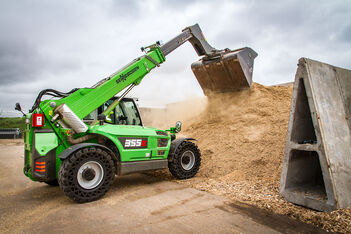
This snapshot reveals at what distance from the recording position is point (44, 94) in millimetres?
4730

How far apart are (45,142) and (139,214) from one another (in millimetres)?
2081

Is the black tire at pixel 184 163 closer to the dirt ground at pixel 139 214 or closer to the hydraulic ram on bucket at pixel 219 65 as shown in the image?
the dirt ground at pixel 139 214

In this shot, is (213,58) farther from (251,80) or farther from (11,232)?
(11,232)

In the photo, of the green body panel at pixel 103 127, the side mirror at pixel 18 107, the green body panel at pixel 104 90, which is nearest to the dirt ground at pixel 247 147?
the green body panel at pixel 103 127

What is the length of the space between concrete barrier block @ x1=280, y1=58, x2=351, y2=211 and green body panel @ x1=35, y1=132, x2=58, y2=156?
3.96 metres

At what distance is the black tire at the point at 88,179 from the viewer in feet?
13.6

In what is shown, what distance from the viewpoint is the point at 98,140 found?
515 cm

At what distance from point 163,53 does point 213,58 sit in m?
2.34

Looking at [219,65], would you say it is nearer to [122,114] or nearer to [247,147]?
[247,147]

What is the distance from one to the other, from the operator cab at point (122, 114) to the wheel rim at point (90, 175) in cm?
119

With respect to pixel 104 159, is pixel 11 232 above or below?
below

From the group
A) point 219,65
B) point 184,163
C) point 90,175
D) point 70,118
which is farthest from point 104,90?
point 219,65

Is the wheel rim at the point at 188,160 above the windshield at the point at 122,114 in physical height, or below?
below

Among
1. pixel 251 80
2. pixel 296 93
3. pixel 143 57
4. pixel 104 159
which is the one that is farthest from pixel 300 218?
pixel 251 80
